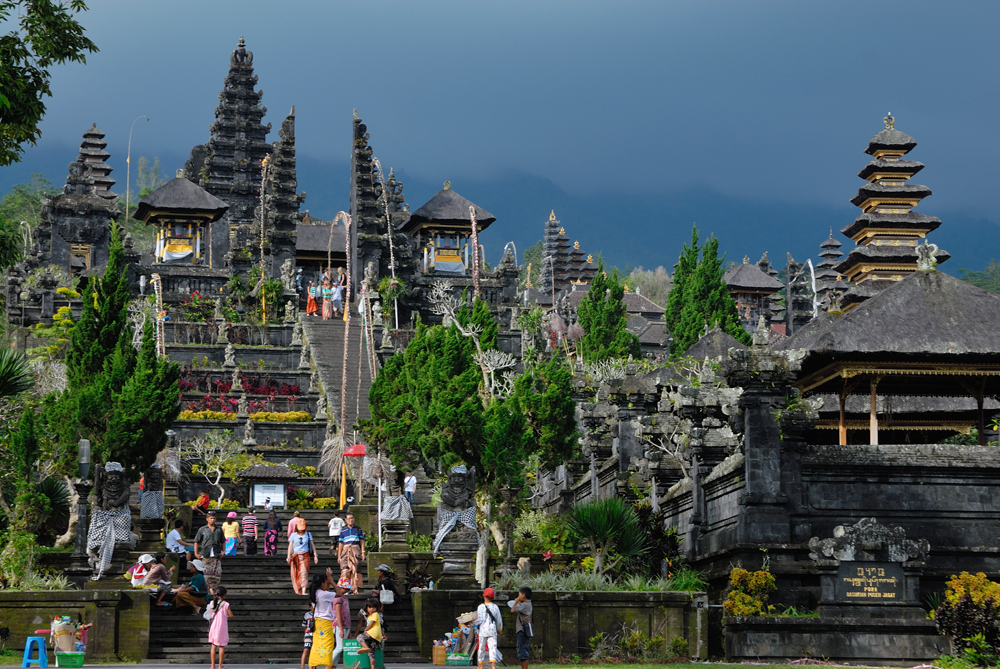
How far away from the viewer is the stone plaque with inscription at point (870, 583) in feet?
71.2

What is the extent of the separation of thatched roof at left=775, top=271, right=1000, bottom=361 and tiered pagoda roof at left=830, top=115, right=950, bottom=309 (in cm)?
2465

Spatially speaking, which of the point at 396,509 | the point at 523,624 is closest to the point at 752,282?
the point at 396,509

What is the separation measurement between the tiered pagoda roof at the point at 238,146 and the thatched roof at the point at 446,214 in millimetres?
14835

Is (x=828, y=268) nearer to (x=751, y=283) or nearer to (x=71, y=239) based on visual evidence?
(x=751, y=283)

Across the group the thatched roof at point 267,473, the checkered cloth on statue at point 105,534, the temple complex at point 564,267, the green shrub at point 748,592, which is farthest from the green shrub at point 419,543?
the temple complex at point 564,267

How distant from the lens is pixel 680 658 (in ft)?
70.5

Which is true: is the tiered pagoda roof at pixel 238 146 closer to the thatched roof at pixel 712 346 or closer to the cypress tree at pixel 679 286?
the cypress tree at pixel 679 286

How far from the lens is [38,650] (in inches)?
772

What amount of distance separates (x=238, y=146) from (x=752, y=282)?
117 feet

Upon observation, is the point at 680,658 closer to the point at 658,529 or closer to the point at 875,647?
the point at 875,647

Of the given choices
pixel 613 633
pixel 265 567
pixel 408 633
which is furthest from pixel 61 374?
pixel 613 633

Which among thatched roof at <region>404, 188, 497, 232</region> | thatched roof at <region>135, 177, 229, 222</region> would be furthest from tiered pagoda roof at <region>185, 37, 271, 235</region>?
thatched roof at <region>404, 188, 497, 232</region>

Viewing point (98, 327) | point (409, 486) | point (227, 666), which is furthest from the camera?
point (409, 486)

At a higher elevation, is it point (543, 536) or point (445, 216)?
point (445, 216)
